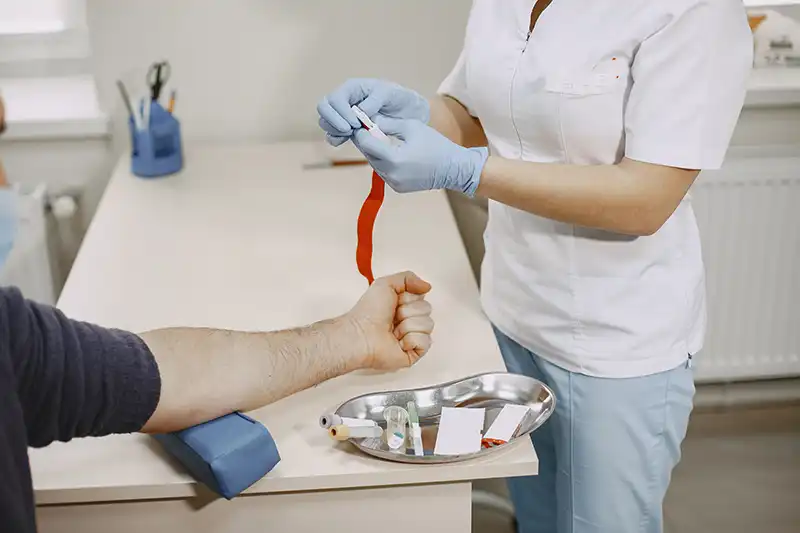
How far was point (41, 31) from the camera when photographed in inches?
86.7

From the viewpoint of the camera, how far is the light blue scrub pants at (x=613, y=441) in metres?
1.44

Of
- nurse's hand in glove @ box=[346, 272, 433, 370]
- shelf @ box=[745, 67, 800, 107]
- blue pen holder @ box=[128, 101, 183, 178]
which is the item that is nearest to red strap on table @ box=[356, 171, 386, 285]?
nurse's hand in glove @ box=[346, 272, 433, 370]

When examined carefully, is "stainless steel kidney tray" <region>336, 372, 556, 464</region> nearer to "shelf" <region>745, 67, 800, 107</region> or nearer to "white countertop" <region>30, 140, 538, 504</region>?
"white countertop" <region>30, 140, 538, 504</region>

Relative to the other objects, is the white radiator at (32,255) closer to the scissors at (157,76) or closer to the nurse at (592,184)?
the scissors at (157,76)

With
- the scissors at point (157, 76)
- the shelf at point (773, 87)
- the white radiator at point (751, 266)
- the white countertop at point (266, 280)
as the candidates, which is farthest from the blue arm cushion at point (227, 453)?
the shelf at point (773, 87)

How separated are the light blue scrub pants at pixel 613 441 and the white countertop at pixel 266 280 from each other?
0.53 feet

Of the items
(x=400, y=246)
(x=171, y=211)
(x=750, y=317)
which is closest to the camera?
(x=400, y=246)

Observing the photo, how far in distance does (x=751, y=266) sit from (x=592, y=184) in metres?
1.26

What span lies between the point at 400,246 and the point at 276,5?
729mm

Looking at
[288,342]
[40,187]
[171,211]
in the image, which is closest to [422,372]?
[288,342]

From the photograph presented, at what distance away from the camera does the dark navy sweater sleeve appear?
104cm

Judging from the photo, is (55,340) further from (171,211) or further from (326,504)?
(171,211)

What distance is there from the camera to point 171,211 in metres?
1.91

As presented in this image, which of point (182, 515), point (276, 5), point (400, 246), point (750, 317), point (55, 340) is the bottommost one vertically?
point (750, 317)
